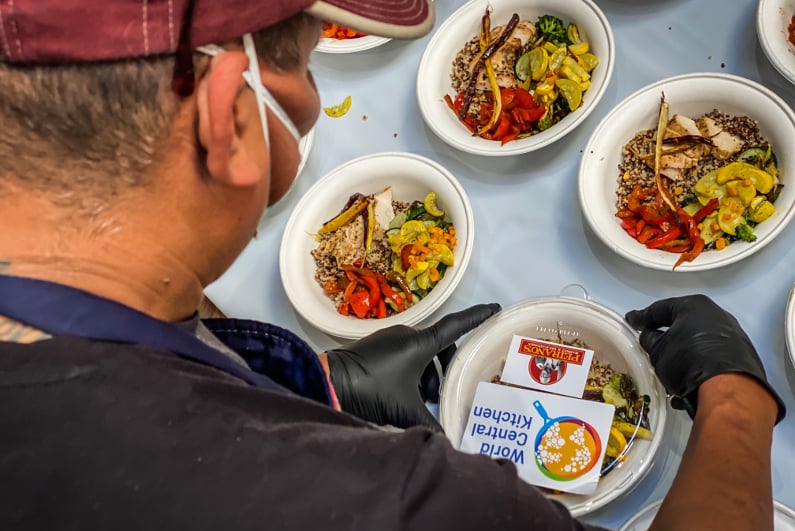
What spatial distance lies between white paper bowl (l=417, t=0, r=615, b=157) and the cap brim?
0.64 m

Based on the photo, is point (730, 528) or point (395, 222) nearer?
point (730, 528)

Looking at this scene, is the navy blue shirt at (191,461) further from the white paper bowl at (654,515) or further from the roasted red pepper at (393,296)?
A: the roasted red pepper at (393,296)

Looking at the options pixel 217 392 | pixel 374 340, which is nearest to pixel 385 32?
pixel 217 392

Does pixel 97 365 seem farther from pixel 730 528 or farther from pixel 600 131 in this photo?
pixel 600 131

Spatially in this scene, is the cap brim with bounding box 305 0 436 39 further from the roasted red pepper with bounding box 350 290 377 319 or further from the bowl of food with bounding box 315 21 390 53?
the bowl of food with bounding box 315 21 390 53

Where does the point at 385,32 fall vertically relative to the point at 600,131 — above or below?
above

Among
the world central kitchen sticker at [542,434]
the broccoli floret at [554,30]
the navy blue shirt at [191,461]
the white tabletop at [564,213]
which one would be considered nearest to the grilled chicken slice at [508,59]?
the broccoli floret at [554,30]

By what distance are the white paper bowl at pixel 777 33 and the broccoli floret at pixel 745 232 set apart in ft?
0.90

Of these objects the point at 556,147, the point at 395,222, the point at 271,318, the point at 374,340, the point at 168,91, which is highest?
the point at 168,91

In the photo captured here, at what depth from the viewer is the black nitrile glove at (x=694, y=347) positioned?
1035mm

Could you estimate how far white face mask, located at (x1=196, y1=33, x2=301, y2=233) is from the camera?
61 cm

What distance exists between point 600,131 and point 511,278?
336mm

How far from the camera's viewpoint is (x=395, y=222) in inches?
59.0

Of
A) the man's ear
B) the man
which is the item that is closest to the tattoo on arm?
the man
